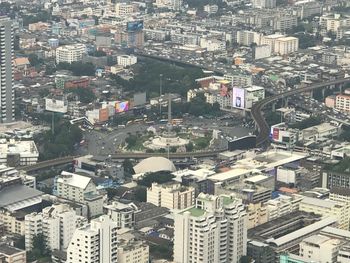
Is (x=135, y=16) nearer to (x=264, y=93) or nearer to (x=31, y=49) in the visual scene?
(x=31, y=49)

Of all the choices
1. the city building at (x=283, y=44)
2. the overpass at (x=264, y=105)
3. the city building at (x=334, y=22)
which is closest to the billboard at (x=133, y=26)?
the city building at (x=283, y=44)

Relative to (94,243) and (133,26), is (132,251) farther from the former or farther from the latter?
(133,26)

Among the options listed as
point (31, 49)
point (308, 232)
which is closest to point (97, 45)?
point (31, 49)

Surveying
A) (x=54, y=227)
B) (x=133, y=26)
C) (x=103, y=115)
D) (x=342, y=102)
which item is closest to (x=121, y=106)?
(x=103, y=115)

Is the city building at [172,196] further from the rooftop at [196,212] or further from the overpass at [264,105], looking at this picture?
the overpass at [264,105]

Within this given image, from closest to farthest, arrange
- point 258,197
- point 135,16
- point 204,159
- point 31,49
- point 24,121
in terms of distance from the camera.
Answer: point 258,197
point 204,159
point 24,121
point 31,49
point 135,16
